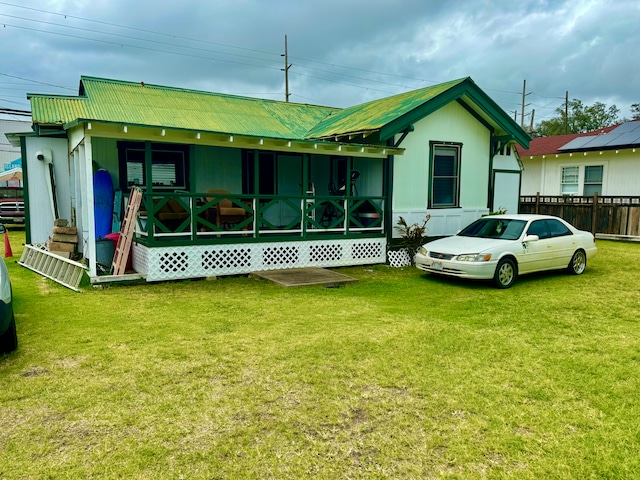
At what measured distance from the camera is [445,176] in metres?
12.3

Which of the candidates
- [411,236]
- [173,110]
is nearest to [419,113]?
[411,236]

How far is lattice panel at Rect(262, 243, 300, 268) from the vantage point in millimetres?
10047

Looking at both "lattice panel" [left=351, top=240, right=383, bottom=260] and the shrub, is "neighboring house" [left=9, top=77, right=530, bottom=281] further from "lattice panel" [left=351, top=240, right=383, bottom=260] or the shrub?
the shrub

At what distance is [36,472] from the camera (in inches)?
115

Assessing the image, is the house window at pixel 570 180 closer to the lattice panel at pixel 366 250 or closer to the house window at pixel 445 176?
the house window at pixel 445 176

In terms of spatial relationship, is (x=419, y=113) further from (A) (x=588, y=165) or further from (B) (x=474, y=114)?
(A) (x=588, y=165)

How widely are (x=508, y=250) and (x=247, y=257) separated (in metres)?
5.24

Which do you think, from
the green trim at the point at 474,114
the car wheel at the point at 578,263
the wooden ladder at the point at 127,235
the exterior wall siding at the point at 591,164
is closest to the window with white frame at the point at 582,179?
the exterior wall siding at the point at 591,164

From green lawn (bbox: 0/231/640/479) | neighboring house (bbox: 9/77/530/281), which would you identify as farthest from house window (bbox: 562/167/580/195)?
green lawn (bbox: 0/231/640/479)

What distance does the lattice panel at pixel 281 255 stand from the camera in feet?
33.0

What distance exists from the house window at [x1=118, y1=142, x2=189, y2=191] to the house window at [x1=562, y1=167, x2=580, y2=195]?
17487mm

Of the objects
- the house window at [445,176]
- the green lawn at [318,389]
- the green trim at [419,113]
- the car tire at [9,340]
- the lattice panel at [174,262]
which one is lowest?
the green lawn at [318,389]

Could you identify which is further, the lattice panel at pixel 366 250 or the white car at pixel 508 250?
the lattice panel at pixel 366 250

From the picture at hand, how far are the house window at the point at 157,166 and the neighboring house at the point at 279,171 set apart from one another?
3 cm
